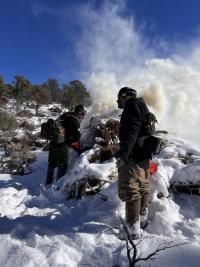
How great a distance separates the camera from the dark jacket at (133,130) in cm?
367

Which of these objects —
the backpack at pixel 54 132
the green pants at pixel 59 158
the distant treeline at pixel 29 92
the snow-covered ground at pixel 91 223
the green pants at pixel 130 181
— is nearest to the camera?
the snow-covered ground at pixel 91 223

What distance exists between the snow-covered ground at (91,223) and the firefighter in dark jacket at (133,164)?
0.72 feet

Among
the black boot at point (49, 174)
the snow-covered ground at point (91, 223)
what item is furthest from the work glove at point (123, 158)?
the black boot at point (49, 174)

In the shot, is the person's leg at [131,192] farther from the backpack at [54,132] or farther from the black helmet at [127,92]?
the backpack at [54,132]

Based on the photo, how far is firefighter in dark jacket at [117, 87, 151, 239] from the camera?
3680mm

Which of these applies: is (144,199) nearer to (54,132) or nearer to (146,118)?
(146,118)

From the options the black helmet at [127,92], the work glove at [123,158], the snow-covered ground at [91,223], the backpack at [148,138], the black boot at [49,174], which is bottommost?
the snow-covered ground at [91,223]

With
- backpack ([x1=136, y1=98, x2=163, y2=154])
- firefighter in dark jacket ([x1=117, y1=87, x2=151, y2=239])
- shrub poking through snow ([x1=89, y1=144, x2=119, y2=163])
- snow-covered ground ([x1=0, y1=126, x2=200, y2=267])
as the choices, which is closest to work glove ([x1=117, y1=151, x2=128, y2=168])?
firefighter in dark jacket ([x1=117, y1=87, x2=151, y2=239])

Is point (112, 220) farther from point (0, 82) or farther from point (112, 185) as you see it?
point (0, 82)

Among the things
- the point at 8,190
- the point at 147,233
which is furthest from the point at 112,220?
the point at 8,190

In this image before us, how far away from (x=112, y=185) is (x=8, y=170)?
4.65 metres

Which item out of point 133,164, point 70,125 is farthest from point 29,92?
point 133,164

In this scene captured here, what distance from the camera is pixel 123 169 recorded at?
3.91 meters

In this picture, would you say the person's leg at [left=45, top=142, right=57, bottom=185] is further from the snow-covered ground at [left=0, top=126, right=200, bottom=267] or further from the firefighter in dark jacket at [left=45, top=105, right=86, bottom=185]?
the snow-covered ground at [left=0, top=126, right=200, bottom=267]
